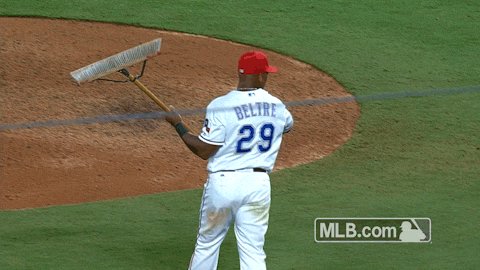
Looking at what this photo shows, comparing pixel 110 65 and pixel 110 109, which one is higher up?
pixel 110 109

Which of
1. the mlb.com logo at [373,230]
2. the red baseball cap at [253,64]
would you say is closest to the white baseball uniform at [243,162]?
the red baseball cap at [253,64]

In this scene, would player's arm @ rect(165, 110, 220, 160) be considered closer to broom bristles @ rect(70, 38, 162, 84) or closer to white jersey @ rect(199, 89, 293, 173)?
white jersey @ rect(199, 89, 293, 173)

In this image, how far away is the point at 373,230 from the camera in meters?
11.9

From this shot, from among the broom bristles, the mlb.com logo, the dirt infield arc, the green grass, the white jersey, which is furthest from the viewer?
the dirt infield arc

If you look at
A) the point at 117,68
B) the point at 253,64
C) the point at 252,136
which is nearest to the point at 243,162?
the point at 252,136

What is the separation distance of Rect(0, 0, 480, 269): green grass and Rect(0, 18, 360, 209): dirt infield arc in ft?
0.86

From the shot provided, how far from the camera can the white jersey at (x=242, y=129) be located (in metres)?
9.91

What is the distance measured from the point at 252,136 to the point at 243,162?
0.21 m

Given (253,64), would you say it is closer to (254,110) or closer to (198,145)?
(254,110)

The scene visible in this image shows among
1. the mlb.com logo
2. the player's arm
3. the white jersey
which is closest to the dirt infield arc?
the mlb.com logo

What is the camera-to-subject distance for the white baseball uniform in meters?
9.92

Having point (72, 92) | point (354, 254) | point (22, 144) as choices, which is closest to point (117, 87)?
point (72, 92)

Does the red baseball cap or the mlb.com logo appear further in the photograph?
the mlb.com logo

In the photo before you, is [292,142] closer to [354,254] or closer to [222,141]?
[354,254]
